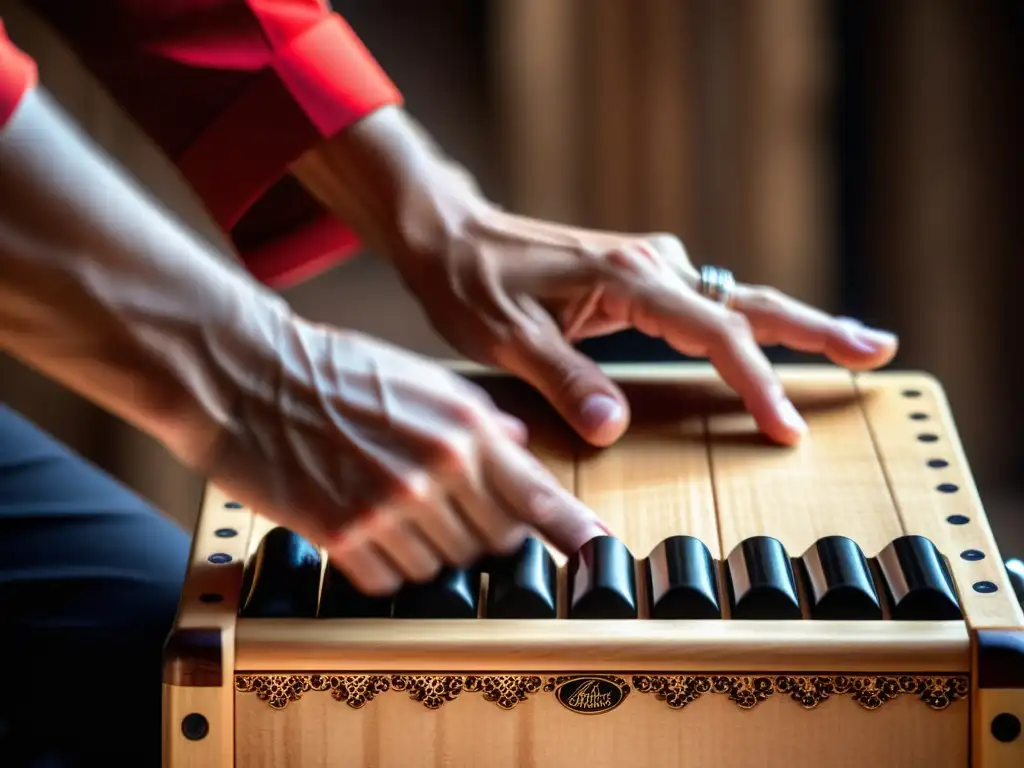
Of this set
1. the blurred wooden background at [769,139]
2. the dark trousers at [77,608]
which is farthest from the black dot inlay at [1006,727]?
the blurred wooden background at [769,139]

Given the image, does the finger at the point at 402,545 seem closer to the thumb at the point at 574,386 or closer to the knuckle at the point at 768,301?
the thumb at the point at 574,386

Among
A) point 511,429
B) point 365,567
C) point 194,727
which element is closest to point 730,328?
point 511,429

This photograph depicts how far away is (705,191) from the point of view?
2.02 metres

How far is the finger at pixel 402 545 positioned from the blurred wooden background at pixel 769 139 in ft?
4.38

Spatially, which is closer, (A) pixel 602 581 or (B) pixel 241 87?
(A) pixel 602 581

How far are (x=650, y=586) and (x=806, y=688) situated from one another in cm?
10

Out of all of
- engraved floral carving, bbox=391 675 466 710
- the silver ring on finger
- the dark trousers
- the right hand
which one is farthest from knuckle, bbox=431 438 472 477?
the silver ring on finger

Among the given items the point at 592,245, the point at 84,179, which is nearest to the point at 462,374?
the point at 592,245

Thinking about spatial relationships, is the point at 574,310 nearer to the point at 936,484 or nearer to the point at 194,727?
the point at 936,484

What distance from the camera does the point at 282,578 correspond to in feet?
2.46

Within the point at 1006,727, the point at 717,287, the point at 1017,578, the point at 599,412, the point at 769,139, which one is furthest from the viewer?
the point at 769,139

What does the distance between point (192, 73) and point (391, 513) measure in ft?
1.35

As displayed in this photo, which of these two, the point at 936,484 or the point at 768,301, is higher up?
the point at 768,301

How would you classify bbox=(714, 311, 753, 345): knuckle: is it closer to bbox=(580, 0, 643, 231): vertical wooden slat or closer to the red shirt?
the red shirt
